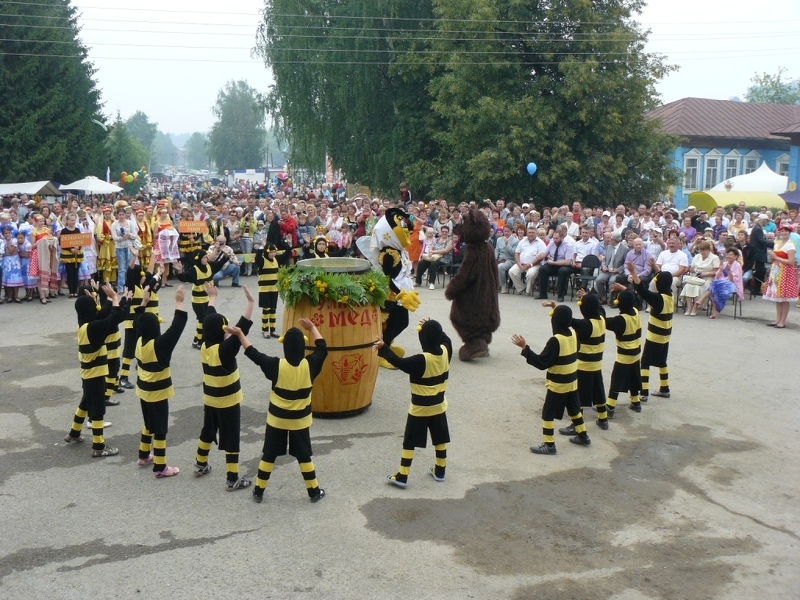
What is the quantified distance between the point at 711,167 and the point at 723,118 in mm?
3486

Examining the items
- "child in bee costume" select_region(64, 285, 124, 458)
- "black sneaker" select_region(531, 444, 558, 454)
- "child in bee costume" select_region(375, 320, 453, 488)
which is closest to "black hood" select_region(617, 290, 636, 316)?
"black sneaker" select_region(531, 444, 558, 454)

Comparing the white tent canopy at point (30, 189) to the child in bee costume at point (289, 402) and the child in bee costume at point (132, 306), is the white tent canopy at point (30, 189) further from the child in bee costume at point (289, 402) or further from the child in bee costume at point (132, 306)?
the child in bee costume at point (289, 402)

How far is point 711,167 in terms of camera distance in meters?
47.2

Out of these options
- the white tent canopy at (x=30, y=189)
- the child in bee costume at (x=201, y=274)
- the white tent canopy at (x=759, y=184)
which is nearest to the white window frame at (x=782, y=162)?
the white tent canopy at (x=759, y=184)

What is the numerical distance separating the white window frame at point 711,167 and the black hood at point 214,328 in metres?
44.7

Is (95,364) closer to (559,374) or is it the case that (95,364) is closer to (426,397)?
(426,397)

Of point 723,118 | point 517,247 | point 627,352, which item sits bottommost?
point 627,352

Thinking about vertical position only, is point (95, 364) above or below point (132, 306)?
below

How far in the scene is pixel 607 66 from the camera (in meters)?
27.5

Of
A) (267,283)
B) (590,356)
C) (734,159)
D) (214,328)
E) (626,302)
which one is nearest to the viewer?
(214,328)

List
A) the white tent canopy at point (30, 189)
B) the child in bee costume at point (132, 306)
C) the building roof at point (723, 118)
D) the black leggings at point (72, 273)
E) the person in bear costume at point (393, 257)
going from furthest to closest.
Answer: the building roof at point (723, 118) < the white tent canopy at point (30, 189) < the black leggings at point (72, 273) < the person in bear costume at point (393, 257) < the child in bee costume at point (132, 306)

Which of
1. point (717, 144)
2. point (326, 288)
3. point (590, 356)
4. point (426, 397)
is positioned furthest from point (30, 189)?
point (717, 144)

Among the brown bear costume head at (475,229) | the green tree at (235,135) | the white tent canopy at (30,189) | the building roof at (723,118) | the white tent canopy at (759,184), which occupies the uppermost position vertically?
the green tree at (235,135)

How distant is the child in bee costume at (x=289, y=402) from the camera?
660cm
